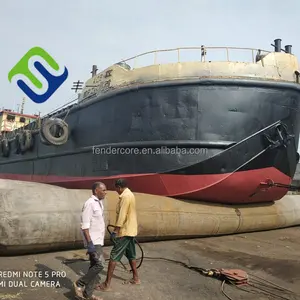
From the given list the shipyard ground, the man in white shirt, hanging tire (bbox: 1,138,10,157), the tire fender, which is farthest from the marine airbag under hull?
hanging tire (bbox: 1,138,10,157)

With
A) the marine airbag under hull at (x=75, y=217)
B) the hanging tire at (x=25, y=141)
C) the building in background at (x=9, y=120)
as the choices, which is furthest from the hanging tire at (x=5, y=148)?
the marine airbag under hull at (x=75, y=217)

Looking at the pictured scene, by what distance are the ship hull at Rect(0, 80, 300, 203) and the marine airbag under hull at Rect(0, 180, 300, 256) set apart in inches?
16.6

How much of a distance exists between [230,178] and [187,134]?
4.27 feet

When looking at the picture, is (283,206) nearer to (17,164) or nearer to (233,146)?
(233,146)

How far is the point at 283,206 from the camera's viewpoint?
8570mm

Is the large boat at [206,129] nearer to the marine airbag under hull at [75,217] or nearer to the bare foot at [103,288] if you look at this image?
the marine airbag under hull at [75,217]

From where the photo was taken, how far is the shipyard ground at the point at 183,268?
11.4 ft

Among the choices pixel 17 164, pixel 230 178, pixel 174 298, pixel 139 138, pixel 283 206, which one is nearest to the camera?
pixel 174 298

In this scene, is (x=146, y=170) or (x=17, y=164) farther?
(x=17, y=164)

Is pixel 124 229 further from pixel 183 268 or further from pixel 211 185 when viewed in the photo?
pixel 211 185

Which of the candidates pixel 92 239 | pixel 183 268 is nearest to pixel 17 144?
pixel 183 268

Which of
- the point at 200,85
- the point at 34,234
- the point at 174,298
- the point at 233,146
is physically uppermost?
the point at 200,85

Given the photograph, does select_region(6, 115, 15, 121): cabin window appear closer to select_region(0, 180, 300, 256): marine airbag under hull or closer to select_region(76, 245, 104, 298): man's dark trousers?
select_region(0, 180, 300, 256): marine airbag under hull

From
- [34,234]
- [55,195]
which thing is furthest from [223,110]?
[34,234]
